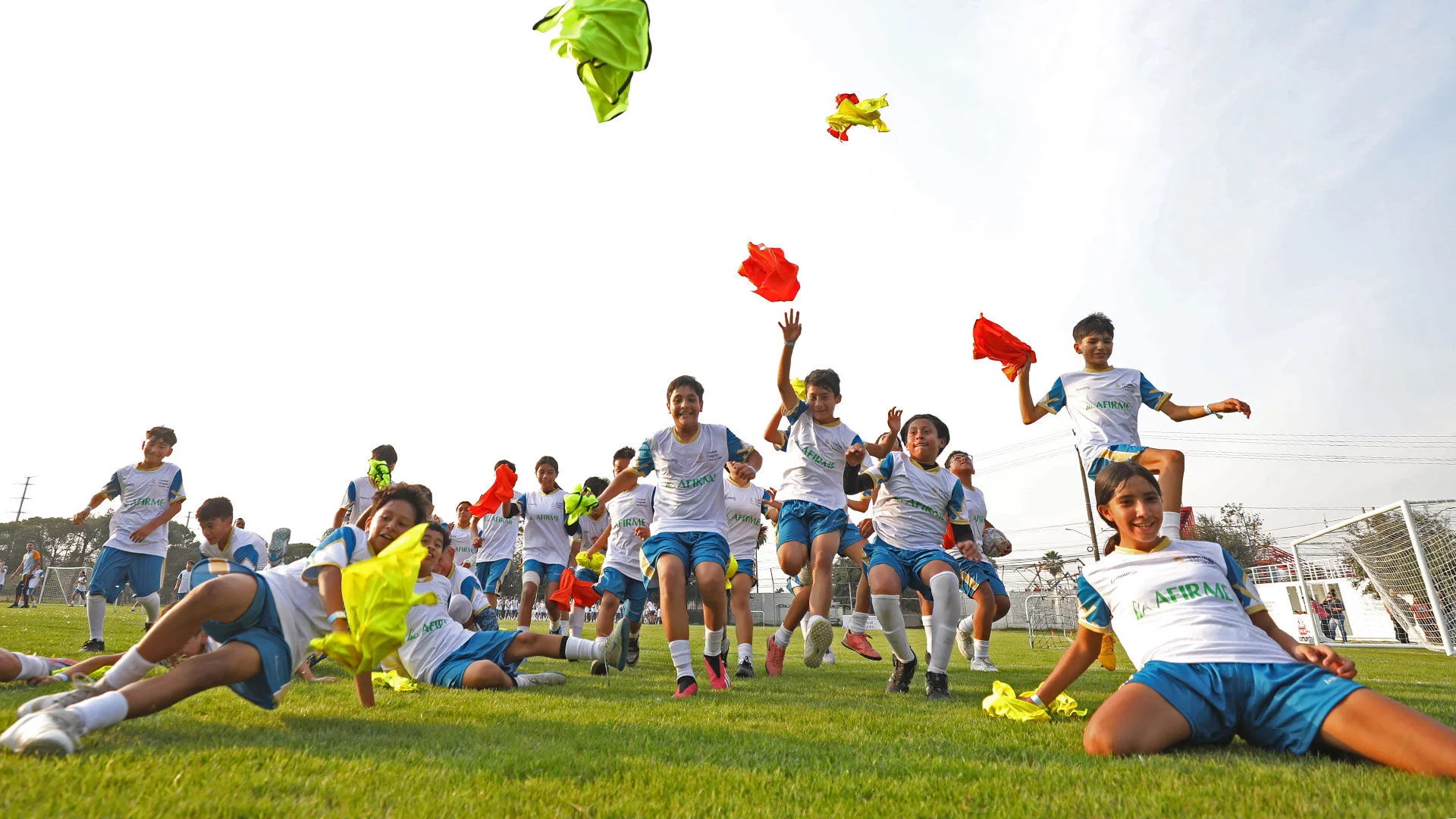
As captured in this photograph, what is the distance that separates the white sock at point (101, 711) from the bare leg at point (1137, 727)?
144 inches

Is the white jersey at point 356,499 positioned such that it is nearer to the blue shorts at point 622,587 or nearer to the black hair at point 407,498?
the blue shorts at point 622,587

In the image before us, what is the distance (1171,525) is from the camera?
206 inches

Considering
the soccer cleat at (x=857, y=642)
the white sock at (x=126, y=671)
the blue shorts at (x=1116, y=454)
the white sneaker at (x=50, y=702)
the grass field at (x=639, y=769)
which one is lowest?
the grass field at (x=639, y=769)

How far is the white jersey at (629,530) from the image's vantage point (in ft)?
27.2

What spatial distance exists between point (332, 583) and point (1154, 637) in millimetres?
3812

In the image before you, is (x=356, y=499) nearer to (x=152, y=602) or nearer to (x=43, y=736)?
(x=152, y=602)

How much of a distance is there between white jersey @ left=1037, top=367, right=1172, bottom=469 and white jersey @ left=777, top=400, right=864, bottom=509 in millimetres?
1830

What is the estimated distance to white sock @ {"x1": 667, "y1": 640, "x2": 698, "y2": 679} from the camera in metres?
5.19

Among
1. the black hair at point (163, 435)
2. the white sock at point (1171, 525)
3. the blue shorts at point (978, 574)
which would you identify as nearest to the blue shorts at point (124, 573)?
the black hair at point (163, 435)

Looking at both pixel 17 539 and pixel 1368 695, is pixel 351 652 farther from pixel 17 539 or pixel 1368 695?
pixel 17 539

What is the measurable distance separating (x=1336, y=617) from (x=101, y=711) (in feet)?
117

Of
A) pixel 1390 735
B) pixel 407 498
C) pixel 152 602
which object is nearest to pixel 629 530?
pixel 407 498

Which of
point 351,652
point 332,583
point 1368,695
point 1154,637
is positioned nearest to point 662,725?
point 351,652

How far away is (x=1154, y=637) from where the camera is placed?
334 centimetres
